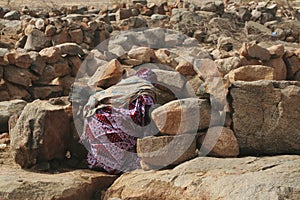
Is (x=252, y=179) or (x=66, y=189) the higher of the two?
(x=252, y=179)

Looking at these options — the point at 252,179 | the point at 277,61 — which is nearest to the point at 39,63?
the point at 277,61

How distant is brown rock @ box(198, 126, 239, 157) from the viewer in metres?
3.79

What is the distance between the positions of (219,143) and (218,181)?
0.59 m

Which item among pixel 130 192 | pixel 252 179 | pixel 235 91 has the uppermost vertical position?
pixel 235 91

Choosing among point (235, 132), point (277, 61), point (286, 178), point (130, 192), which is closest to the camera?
point (286, 178)

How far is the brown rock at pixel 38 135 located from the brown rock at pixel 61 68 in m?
3.51

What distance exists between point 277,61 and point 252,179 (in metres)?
3.73

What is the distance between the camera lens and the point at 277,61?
6.55m

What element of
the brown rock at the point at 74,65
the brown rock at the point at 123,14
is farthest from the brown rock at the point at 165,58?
the brown rock at the point at 123,14

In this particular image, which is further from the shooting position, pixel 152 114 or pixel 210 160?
pixel 152 114

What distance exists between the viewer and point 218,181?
10.6ft

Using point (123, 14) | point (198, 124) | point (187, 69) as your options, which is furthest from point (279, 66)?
point (123, 14)

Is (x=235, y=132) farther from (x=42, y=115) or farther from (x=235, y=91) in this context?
(x=42, y=115)

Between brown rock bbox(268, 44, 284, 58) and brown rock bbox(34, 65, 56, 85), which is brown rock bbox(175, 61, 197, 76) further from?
brown rock bbox(34, 65, 56, 85)
